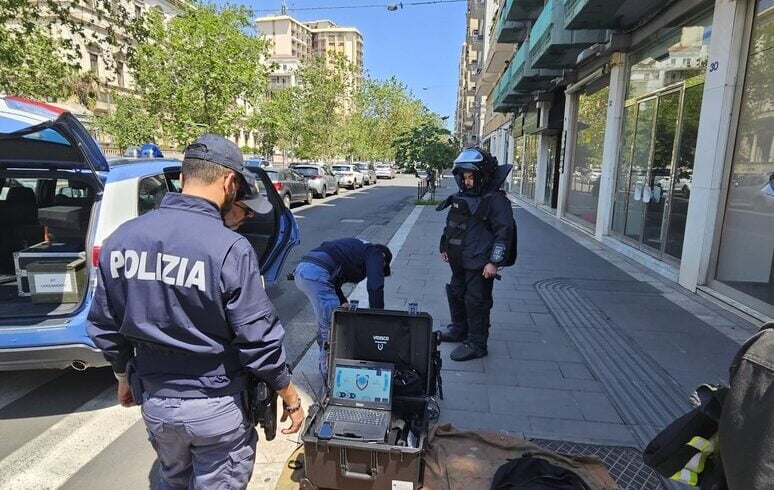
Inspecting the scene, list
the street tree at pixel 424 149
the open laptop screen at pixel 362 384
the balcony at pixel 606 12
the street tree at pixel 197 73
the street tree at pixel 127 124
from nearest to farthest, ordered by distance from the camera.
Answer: the open laptop screen at pixel 362 384
the balcony at pixel 606 12
the street tree at pixel 197 73
the street tree at pixel 424 149
the street tree at pixel 127 124

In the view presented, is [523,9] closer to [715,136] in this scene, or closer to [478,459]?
[715,136]

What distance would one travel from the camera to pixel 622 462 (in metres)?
2.70

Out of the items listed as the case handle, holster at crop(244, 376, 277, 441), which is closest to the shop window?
the case handle

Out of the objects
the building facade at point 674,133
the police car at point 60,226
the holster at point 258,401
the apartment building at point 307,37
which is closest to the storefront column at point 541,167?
the building facade at point 674,133

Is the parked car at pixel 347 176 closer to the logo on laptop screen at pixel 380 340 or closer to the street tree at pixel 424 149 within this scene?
→ the street tree at pixel 424 149

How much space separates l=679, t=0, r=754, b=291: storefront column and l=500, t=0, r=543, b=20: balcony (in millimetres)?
8454

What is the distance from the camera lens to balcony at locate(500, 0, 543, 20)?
1339 cm

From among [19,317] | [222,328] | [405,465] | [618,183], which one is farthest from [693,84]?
[19,317]

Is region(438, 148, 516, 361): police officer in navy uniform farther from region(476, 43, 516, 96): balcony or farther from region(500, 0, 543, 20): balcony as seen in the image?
region(476, 43, 516, 96): balcony

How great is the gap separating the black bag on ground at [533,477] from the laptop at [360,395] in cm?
62

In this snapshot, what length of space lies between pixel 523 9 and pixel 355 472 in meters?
14.9

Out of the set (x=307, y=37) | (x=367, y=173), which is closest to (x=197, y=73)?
(x=367, y=173)

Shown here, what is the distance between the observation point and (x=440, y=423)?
3.03m

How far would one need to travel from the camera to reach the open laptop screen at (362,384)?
102 inches
